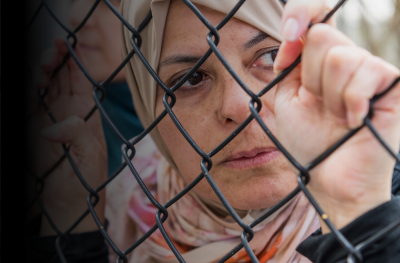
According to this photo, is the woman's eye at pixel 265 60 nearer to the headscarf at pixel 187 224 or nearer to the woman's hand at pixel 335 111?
the woman's hand at pixel 335 111

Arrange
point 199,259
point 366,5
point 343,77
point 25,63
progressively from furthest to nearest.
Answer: point 366,5
point 199,259
point 25,63
point 343,77

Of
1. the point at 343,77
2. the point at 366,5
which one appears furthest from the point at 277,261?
the point at 366,5

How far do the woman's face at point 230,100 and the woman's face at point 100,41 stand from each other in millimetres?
959

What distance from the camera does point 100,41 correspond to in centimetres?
188

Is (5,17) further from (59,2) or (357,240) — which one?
(357,240)

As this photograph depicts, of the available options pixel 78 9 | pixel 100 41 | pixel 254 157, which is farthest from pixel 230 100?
pixel 100 41

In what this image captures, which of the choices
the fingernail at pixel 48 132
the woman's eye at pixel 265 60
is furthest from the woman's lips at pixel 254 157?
the fingernail at pixel 48 132

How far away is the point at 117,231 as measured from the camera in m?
1.63

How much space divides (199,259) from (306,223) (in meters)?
0.46

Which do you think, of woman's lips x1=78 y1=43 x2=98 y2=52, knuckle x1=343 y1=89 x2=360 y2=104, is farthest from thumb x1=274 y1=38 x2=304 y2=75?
woman's lips x1=78 y1=43 x2=98 y2=52

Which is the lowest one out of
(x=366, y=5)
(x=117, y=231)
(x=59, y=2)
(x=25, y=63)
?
(x=117, y=231)

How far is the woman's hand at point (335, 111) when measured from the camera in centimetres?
47

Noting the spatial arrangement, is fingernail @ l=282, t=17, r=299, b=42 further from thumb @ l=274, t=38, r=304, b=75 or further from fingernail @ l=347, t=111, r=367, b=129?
fingernail @ l=347, t=111, r=367, b=129

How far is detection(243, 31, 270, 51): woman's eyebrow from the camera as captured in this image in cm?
96
